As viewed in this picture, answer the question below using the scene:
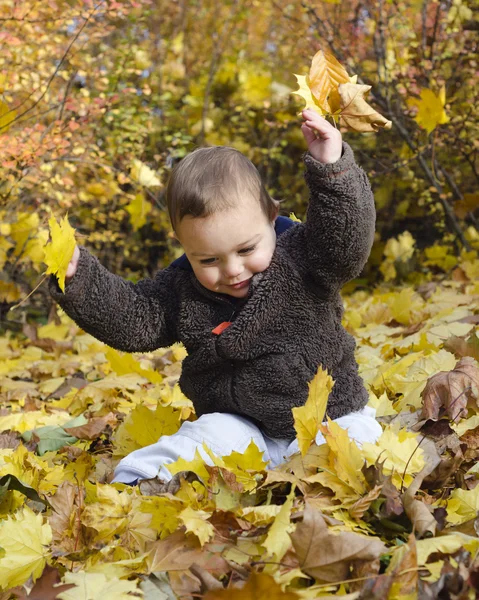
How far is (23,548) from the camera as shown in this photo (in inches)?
57.6

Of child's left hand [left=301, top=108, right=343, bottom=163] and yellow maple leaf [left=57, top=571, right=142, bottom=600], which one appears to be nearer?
yellow maple leaf [left=57, top=571, right=142, bottom=600]

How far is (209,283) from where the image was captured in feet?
6.41

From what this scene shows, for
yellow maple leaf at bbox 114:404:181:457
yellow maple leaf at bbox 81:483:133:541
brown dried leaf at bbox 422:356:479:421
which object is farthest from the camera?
yellow maple leaf at bbox 114:404:181:457

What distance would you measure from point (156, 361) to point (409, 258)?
2.53m

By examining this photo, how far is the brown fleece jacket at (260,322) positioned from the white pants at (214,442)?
4cm

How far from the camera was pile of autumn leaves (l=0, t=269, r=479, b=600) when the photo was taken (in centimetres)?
126

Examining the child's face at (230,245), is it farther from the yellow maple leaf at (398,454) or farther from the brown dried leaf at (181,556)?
the brown dried leaf at (181,556)

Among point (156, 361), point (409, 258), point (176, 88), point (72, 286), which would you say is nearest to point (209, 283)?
point (72, 286)

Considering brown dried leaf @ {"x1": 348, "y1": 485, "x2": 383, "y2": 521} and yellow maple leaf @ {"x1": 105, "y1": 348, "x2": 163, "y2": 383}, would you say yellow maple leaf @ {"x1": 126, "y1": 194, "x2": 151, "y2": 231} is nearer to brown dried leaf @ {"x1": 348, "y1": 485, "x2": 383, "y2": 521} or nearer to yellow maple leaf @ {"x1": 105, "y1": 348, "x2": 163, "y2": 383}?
yellow maple leaf @ {"x1": 105, "y1": 348, "x2": 163, "y2": 383}

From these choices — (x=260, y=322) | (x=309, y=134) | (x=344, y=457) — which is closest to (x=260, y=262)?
(x=260, y=322)

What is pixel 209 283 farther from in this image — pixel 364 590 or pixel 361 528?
pixel 364 590

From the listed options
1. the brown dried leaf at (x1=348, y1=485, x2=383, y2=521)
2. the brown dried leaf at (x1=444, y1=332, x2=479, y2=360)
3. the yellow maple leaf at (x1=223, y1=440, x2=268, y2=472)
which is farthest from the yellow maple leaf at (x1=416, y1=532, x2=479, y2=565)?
the brown dried leaf at (x1=444, y1=332, x2=479, y2=360)

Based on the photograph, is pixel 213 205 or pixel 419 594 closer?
pixel 419 594

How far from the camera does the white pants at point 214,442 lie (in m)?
1.88
